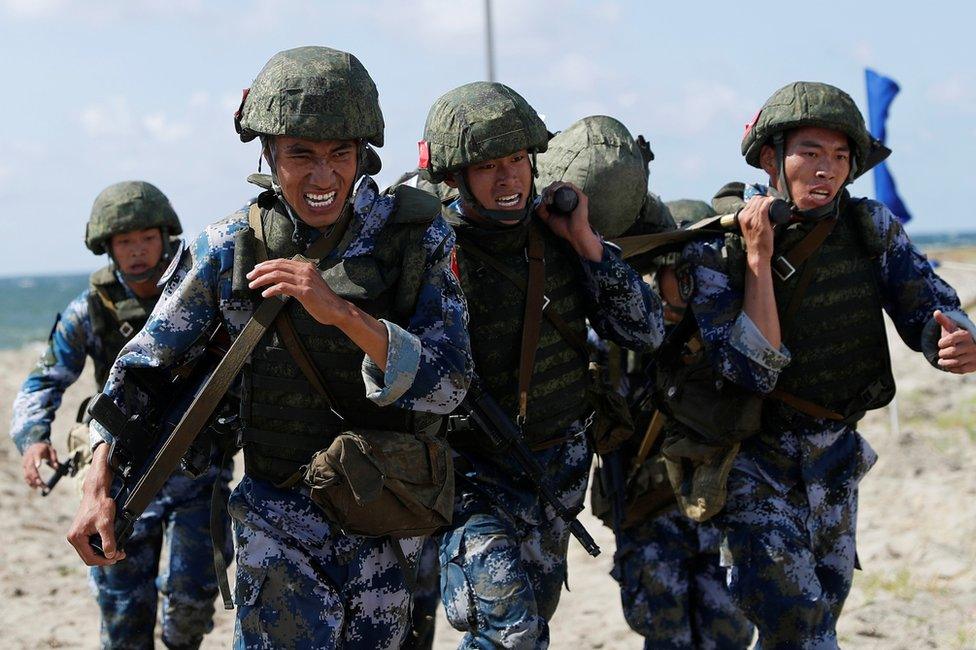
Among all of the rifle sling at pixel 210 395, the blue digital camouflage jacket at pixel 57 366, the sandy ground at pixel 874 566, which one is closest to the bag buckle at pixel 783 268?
the rifle sling at pixel 210 395

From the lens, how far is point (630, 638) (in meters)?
7.91

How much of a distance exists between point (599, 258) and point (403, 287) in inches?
45.4

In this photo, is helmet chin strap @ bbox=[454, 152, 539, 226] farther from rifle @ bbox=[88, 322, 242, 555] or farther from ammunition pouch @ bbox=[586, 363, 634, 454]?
rifle @ bbox=[88, 322, 242, 555]

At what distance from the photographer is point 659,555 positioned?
6.47 metres

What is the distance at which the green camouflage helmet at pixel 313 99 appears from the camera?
4238 mm

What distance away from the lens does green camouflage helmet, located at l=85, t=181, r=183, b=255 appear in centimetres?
672

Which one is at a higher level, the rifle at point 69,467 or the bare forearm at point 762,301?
the bare forearm at point 762,301

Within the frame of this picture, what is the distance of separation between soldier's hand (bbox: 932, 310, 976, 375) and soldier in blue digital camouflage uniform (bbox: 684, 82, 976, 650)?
0.07m

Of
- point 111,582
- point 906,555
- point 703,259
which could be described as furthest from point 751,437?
point 906,555

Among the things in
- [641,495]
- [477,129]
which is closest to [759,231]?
[477,129]

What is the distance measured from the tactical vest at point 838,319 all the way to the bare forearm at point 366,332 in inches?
81.2

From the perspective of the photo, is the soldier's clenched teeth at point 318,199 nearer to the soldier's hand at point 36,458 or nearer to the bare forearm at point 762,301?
the bare forearm at point 762,301

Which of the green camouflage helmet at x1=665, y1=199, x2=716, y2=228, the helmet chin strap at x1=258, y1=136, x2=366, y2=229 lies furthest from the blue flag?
the helmet chin strap at x1=258, y1=136, x2=366, y2=229

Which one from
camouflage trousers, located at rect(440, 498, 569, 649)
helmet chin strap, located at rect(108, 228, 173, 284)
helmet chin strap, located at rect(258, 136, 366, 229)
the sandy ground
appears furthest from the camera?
the sandy ground
